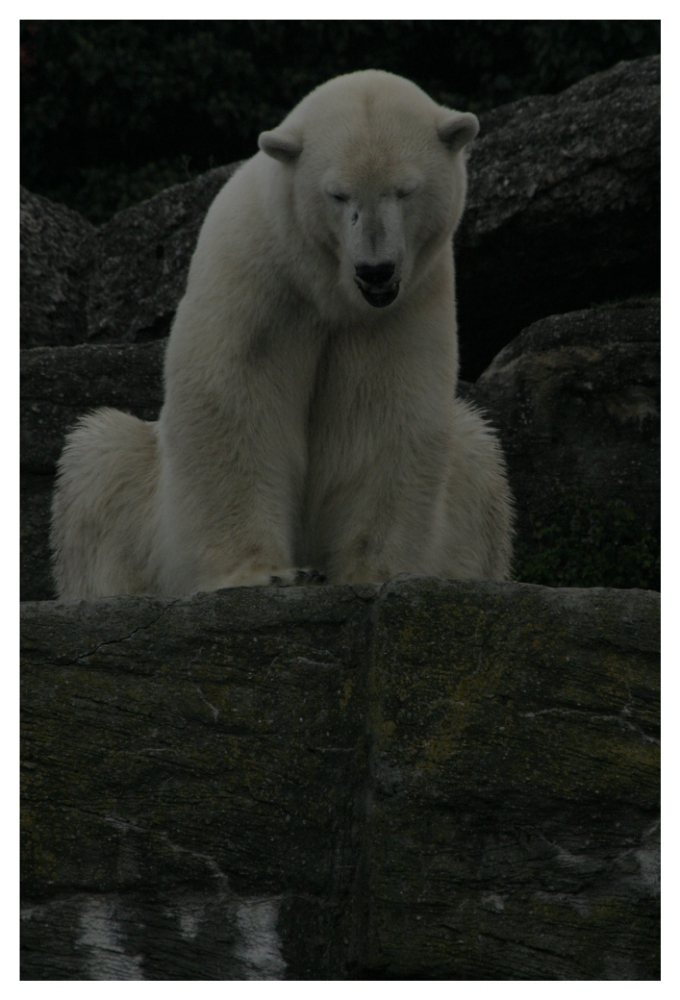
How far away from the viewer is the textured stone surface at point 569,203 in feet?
25.4

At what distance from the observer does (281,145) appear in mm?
4445

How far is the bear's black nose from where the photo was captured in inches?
161

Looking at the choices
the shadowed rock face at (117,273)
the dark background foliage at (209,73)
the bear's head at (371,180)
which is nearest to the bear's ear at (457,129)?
the bear's head at (371,180)

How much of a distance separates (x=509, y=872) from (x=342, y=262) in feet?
7.03

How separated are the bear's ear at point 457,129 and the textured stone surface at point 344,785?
5.78ft

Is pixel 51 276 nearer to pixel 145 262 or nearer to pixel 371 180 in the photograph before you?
pixel 145 262

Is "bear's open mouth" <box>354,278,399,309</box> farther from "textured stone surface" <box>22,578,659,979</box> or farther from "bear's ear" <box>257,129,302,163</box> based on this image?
→ "textured stone surface" <box>22,578,659,979</box>

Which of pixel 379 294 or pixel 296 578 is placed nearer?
pixel 379 294

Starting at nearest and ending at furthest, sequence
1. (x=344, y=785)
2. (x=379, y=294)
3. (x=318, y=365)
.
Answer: (x=344, y=785)
(x=379, y=294)
(x=318, y=365)

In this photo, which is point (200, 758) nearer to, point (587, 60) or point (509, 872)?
point (509, 872)

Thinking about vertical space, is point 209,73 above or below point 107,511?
above

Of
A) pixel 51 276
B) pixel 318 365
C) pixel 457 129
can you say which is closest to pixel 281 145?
pixel 457 129

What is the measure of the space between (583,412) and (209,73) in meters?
5.53

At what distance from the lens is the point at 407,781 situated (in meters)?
3.46
